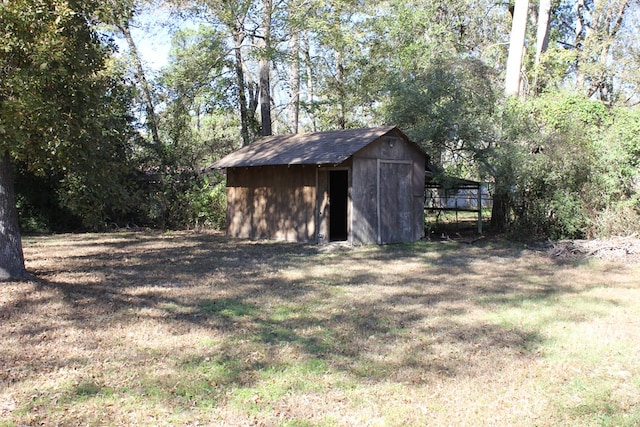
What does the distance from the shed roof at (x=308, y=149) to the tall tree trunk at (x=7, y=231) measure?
726 centimetres

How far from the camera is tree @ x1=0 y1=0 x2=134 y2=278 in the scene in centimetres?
775

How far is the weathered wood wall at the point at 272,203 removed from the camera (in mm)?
15422

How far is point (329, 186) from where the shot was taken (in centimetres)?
1533

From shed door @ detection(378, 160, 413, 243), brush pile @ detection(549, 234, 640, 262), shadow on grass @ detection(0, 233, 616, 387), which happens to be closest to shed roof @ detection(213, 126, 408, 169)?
shed door @ detection(378, 160, 413, 243)

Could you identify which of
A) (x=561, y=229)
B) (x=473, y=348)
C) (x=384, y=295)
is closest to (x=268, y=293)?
(x=384, y=295)

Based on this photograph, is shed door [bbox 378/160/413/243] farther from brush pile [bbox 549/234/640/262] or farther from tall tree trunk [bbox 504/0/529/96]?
tall tree trunk [bbox 504/0/529/96]

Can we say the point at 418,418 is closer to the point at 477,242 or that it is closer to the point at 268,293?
the point at 268,293

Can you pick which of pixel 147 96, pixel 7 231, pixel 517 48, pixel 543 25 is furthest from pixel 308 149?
pixel 543 25

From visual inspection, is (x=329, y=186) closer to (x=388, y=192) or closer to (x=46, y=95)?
(x=388, y=192)

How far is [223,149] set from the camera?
22531 millimetres

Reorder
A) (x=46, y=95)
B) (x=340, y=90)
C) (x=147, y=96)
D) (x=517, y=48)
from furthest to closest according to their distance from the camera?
(x=340, y=90) < (x=147, y=96) < (x=517, y=48) < (x=46, y=95)

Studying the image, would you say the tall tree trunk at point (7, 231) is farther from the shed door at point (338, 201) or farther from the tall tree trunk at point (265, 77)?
the tall tree trunk at point (265, 77)

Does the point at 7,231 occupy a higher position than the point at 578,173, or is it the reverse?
the point at 578,173

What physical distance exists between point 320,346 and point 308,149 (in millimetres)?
10144
